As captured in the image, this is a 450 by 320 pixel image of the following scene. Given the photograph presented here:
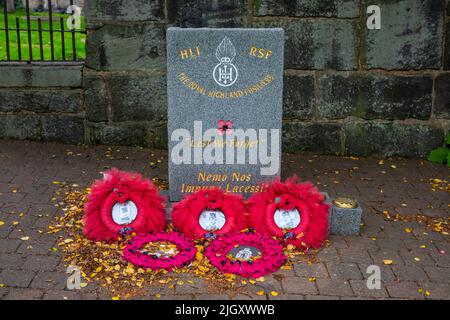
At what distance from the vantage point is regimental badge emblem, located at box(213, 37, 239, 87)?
14.9 feet

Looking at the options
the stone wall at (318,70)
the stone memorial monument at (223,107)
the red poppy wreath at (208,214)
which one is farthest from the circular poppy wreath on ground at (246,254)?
the stone wall at (318,70)

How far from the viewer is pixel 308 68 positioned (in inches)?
248

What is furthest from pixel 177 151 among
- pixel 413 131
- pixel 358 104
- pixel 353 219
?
pixel 413 131

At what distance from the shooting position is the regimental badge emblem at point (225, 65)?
4555 millimetres

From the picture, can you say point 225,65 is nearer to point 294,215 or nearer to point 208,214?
point 208,214

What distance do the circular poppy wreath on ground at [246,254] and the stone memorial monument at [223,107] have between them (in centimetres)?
67

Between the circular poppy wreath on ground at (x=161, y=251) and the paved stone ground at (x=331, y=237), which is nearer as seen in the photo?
the paved stone ground at (x=331, y=237)

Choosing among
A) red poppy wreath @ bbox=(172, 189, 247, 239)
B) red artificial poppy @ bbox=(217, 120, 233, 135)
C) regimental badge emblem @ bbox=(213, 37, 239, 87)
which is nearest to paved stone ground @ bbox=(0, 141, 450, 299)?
red poppy wreath @ bbox=(172, 189, 247, 239)

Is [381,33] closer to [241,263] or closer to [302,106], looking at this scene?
[302,106]

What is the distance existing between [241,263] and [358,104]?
309 cm

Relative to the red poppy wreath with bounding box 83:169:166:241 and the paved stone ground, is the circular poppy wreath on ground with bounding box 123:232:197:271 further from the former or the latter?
the paved stone ground

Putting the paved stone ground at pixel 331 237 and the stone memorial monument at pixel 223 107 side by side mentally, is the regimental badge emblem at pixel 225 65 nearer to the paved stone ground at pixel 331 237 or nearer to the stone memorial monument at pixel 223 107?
the stone memorial monument at pixel 223 107

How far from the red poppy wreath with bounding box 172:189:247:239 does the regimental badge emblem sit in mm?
907

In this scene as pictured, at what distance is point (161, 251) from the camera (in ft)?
13.5
